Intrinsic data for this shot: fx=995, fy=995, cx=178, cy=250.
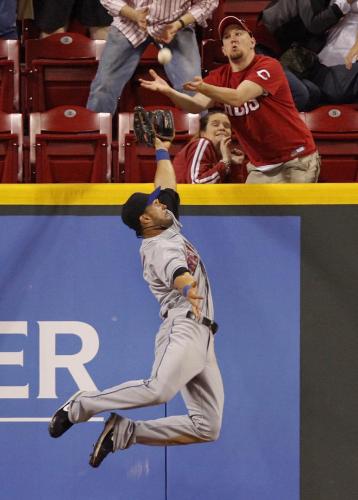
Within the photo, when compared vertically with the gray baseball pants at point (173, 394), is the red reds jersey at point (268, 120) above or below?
above

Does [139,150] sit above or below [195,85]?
above

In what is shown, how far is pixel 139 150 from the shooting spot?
21.4 feet

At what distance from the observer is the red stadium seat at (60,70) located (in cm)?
731

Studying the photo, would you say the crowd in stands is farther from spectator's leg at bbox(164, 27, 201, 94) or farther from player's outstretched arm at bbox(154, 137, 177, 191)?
player's outstretched arm at bbox(154, 137, 177, 191)

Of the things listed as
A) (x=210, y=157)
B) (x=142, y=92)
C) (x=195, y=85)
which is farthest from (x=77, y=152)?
(x=195, y=85)

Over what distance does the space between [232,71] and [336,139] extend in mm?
1492

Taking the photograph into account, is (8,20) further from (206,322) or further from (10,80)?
(206,322)

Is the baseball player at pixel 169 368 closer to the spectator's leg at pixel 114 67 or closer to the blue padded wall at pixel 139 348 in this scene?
the blue padded wall at pixel 139 348

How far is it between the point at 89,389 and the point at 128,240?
692 mm

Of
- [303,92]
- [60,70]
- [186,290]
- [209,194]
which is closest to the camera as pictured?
[186,290]

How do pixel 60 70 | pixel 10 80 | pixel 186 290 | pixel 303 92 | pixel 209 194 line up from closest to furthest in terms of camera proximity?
pixel 186 290 → pixel 209 194 → pixel 303 92 → pixel 10 80 → pixel 60 70

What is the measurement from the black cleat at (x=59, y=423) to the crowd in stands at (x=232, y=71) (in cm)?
152

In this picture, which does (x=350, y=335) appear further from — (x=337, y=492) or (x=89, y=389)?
(x=89, y=389)

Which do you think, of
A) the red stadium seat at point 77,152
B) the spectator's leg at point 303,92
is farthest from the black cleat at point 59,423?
the spectator's leg at point 303,92
